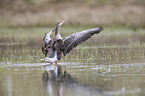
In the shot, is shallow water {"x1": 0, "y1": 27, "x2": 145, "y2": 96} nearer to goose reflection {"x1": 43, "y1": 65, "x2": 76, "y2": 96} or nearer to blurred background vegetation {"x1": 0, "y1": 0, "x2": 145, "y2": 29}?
goose reflection {"x1": 43, "y1": 65, "x2": 76, "y2": 96}

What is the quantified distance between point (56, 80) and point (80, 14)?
24.9 meters

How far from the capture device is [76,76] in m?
9.55

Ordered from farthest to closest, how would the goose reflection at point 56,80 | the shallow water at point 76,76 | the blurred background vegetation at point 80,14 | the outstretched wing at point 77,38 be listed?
the blurred background vegetation at point 80,14
the outstretched wing at point 77,38
the goose reflection at point 56,80
the shallow water at point 76,76

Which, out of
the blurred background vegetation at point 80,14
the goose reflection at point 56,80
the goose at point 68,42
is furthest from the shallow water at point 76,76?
the blurred background vegetation at point 80,14

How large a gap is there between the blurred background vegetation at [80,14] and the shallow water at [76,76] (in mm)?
19426

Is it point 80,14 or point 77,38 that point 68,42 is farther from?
point 80,14

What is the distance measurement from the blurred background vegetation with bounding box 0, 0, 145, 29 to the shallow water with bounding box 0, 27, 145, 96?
1943cm

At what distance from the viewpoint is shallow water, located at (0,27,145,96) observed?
25.7 ft

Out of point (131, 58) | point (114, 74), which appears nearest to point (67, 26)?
point (131, 58)

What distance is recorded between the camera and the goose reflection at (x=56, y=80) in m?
7.96

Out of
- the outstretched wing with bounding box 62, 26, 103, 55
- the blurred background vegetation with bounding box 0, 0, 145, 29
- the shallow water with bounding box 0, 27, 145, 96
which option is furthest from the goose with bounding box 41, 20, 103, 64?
the blurred background vegetation with bounding box 0, 0, 145, 29

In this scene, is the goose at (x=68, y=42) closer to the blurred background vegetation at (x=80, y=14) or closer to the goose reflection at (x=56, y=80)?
the goose reflection at (x=56, y=80)

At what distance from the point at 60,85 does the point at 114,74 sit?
1748 millimetres

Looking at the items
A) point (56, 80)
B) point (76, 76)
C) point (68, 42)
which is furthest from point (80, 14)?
point (56, 80)
